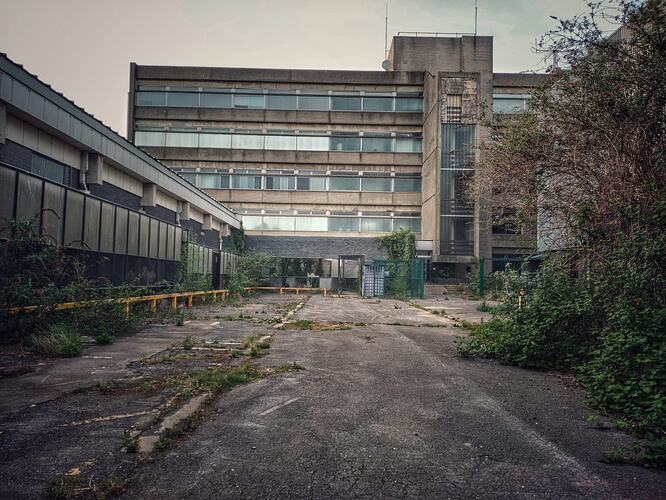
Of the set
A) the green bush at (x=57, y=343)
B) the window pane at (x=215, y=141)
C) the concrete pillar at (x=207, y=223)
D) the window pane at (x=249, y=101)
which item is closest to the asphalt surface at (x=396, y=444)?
the green bush at (x=57, y=343)

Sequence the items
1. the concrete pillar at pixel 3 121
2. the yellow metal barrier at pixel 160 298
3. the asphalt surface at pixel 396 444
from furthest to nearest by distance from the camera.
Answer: the concrete pillar at pixel 3 121, the yellow metal barrier at pixel 160 298, the asphalt surface at pixel 396 444

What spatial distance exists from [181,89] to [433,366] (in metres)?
39.1

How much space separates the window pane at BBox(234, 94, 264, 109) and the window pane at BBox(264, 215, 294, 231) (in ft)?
32.2

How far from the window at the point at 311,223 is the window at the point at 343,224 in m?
0.52

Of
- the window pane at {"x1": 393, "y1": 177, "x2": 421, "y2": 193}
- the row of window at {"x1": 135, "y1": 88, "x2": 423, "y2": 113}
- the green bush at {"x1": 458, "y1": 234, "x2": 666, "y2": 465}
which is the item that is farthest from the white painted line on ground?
the row of window at {"x1": 135, "y1": 88, "x2": 423, "y2": 113}

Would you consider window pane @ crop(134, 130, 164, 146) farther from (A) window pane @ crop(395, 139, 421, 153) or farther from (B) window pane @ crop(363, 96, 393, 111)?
(A) window pane @ crop(395, 139, 421, 153)

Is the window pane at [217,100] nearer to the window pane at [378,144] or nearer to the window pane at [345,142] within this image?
the window pane at [345,142]

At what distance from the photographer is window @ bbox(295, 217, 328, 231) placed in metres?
39.2

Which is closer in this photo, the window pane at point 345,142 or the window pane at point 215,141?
the window pane at point 215,141

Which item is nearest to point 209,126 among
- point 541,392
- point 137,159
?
point 137,159

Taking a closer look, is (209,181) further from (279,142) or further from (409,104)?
(409,104)

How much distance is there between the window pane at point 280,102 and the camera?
3956 cm

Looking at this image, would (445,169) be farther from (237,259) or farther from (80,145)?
(80,145)

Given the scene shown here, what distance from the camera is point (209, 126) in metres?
39.1
